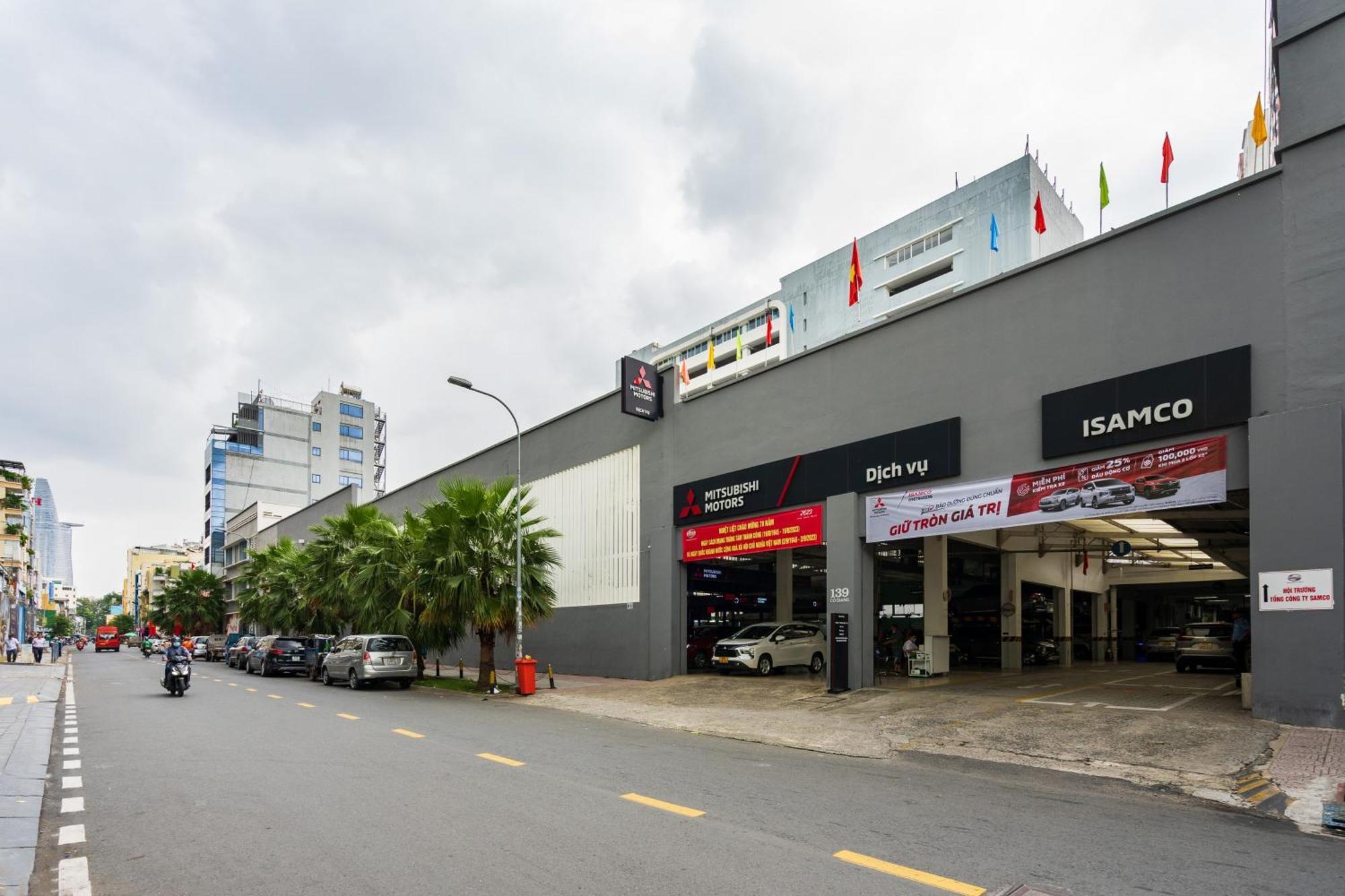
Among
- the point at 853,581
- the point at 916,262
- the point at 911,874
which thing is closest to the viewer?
the point at 911,874

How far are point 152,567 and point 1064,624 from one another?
167m

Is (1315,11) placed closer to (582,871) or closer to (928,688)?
(928,688)

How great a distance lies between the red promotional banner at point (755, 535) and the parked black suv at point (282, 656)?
1808cm

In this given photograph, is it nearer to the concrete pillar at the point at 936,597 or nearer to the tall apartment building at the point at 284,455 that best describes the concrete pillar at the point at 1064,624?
the concrete pillar at the point at 936,597

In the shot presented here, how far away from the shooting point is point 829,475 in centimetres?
2047

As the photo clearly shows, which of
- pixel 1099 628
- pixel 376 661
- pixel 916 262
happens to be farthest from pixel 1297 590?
pixel 916 262

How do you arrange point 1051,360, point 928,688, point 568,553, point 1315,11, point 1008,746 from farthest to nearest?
point 568,553
point 928,688
point 1051,360
point 1315,11
point 1008,746

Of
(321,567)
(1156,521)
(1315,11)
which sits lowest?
(321,567)

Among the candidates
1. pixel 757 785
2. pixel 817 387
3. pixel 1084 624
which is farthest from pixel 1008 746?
pixel 1084 624

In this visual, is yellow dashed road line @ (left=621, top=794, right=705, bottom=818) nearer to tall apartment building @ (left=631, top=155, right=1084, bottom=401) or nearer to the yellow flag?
the yellow flag

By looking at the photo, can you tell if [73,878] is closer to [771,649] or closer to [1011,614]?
[771,649]

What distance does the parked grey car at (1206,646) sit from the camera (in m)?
23.6

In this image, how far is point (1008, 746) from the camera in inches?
481

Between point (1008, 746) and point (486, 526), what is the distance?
52.2 ft
